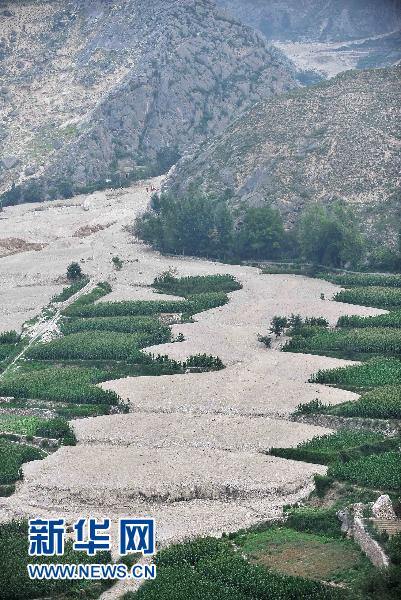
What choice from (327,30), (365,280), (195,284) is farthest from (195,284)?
(327,30)

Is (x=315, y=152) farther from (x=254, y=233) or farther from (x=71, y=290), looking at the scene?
(x=71, y=290)

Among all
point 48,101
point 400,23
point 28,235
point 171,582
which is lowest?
point 171,582

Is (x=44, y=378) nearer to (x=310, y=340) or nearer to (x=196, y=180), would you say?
(x=310, y=340)

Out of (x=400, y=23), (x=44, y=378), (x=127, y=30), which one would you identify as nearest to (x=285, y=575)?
(x=44, y=378)

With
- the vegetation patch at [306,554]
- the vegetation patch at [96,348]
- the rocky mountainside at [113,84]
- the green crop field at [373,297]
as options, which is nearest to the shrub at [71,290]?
the vegetation patch at [96,348]

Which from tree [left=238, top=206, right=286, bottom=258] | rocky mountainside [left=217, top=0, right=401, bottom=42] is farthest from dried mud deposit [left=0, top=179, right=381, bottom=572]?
rocky mountainside [left=217, top=0, right=401, bottom=42]

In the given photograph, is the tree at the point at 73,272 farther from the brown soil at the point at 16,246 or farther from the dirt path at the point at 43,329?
the brown soil at the point at 16,246
